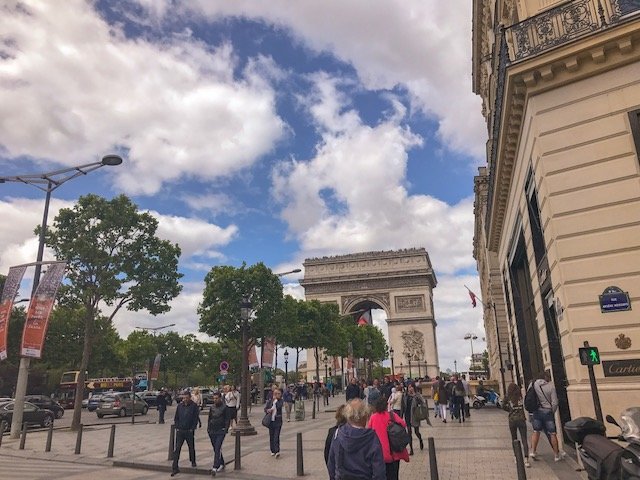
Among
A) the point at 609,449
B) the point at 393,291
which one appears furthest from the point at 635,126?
the point at 393,291

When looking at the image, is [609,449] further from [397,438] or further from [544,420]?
[544,420]

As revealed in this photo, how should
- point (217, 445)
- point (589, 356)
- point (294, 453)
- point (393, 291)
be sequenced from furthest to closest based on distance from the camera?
1. point (393, 291)
2. point (294, 453)
3. point (217, 445)
4. point (589, 356)

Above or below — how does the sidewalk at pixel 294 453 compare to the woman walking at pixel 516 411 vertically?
below

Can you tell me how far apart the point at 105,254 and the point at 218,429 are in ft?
55.3

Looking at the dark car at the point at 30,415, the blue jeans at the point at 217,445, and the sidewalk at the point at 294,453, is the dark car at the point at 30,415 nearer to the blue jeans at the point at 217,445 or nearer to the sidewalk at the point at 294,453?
the sidewalk at the point at 294,453

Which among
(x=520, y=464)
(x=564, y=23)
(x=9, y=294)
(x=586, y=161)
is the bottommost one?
(x=520, y=464)

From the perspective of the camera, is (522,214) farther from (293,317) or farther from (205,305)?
(293,317)

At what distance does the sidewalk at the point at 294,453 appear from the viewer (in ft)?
36.0

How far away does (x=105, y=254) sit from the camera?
2600 centimetres

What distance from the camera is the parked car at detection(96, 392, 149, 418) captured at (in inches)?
1411

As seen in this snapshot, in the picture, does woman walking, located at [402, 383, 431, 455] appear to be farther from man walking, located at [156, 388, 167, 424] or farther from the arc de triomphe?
the arc de triomphe

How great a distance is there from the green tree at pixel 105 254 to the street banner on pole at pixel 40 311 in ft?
14.8

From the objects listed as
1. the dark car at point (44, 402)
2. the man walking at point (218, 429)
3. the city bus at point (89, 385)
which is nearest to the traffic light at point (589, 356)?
the man walking at point (218, 429)

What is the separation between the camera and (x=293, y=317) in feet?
158
